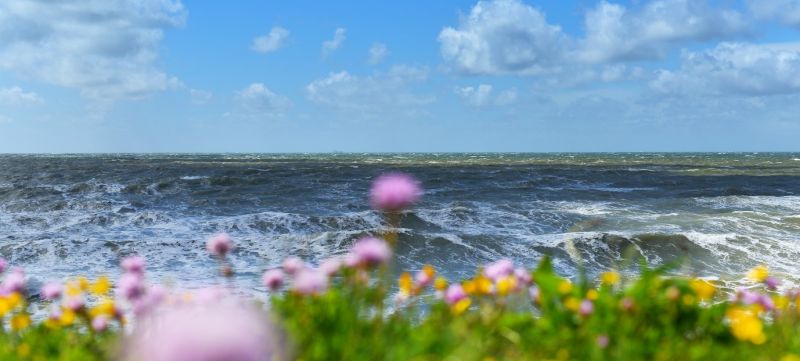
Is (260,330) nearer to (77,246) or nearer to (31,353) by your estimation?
(31,353)

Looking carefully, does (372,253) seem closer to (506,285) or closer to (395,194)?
(395,194)

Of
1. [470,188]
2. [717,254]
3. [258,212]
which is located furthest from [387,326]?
[470,188]

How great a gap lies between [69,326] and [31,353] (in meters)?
0.34

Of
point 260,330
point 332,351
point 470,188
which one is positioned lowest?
point 470,188

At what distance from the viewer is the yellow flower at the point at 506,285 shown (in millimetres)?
3260

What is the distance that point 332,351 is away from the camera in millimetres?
2656

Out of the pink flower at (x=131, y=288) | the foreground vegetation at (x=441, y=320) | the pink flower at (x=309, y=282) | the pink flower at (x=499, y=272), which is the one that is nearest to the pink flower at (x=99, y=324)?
the foreground vegetation at (x=441, y=320)

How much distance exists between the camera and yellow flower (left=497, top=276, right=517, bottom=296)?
3.26m

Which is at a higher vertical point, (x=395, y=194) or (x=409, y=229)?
(x=395, y=194)

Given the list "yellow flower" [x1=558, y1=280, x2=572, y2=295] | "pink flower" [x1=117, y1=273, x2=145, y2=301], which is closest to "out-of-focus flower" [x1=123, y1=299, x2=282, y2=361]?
"pink flower" [x1=117, y1=273, x2=145, y2=301]

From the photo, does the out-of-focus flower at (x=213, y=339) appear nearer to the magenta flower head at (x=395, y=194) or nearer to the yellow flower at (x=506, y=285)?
the magenta flower head at (x=395, y=194)

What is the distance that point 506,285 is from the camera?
326 cm

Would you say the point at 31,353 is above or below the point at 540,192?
above

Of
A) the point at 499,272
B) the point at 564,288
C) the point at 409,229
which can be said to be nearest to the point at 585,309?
the point at 564,288
